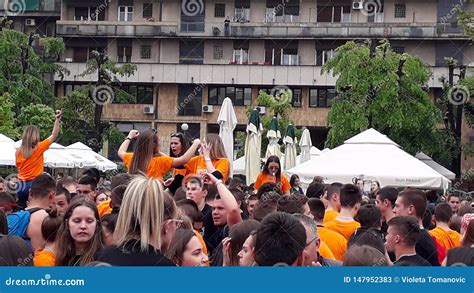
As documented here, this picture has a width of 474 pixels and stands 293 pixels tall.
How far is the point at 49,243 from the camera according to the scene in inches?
265

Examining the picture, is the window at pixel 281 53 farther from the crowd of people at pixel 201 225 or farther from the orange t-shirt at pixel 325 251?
the orange t-shirt at pixel 325 251

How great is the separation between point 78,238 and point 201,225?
2.00m

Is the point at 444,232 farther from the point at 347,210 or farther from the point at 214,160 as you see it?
the point at 214,160

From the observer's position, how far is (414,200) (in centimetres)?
901

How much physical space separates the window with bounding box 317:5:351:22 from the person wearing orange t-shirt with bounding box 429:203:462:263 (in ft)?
165

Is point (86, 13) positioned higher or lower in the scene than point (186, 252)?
higher

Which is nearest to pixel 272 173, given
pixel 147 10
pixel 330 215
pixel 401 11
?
pixel 330 215

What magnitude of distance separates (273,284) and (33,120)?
36.7 meters

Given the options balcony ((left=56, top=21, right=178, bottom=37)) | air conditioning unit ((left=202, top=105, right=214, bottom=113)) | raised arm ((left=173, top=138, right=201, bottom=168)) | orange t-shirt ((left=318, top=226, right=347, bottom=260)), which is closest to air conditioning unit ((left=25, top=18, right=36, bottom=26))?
balcony ((left=56, top=21, right=178, bottom=37))

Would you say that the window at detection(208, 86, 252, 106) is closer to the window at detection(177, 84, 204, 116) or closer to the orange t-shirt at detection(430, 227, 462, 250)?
the window at detection(177, 84, 204, 116)

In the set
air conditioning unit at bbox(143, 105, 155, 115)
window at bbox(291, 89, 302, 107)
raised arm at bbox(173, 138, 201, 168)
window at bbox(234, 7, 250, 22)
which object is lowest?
raised arm at bbox(173, 138, 201, 168)

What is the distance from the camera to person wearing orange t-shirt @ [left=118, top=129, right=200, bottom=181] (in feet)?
31.0

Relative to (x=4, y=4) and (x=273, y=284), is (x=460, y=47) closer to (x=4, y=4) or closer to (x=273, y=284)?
(x=4, y=4)

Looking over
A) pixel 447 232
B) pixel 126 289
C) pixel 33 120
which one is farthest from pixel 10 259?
pixel 33 120
